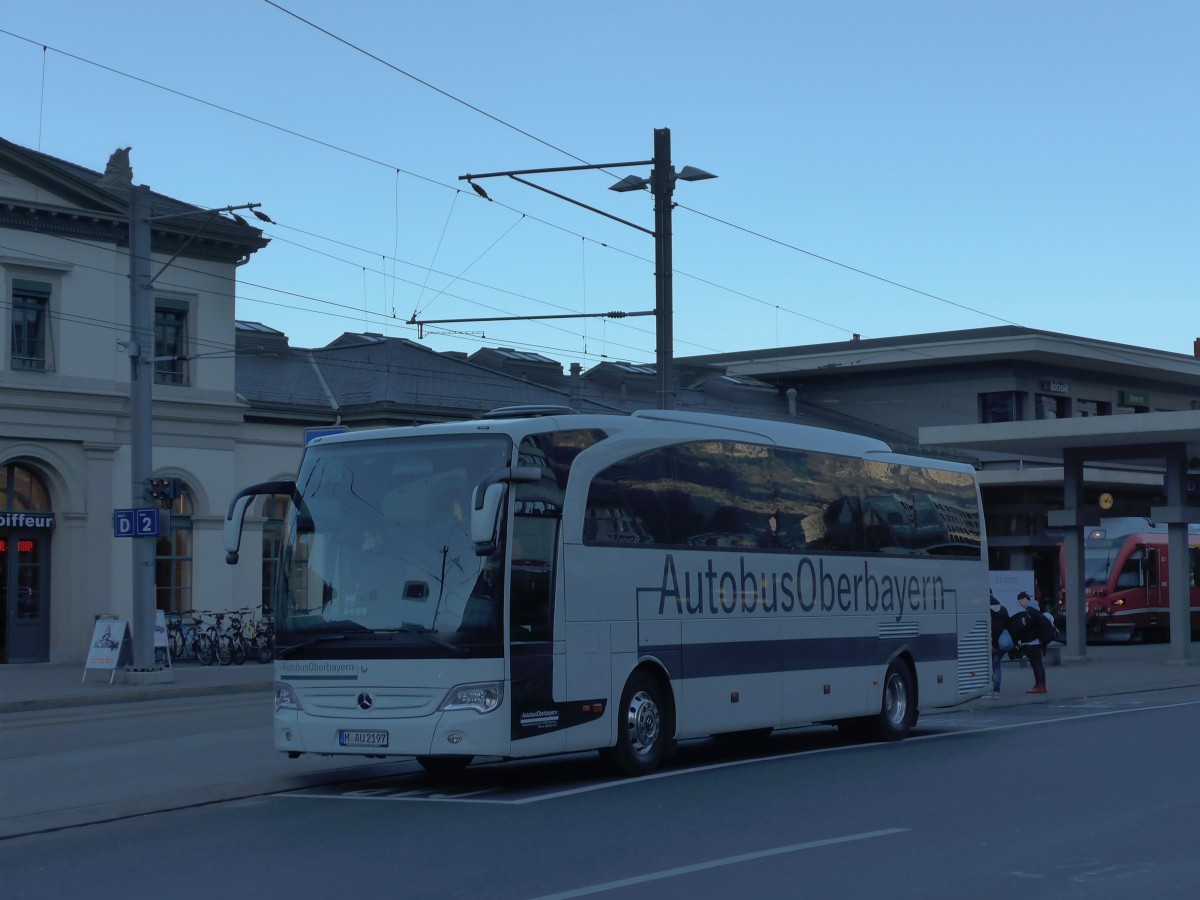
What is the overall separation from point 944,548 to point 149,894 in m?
13.0

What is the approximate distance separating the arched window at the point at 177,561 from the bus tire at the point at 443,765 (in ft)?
81.5

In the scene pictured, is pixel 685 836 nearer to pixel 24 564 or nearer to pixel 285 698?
pixel 285 698

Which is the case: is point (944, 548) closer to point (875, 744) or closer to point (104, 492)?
point (875, 744)

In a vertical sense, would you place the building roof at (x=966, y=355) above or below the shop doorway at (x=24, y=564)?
above

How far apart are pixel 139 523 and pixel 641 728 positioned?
52.8 feet

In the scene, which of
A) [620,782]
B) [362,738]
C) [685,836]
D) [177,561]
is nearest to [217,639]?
[177,561]

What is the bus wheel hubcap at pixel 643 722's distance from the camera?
14.1 meters

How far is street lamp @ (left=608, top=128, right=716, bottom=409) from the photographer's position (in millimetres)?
22250

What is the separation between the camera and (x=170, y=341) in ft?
125

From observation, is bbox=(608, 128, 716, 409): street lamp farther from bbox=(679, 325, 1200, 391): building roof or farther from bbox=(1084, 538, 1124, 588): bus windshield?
bbox=(679, 325, 1200, 391): building roof

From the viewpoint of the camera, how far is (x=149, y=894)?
344 inches

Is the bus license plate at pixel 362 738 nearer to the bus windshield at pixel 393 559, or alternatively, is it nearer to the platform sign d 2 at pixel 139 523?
the bus windshield at pixel 393 559

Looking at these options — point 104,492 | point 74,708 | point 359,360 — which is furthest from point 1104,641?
point 74,708

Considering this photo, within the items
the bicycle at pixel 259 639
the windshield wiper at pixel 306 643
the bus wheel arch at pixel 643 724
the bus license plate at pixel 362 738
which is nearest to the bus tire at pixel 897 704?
the bus wheel arch at pixel 643 724
